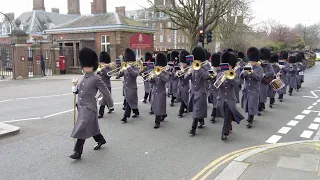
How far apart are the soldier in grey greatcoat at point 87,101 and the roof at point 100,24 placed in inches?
950

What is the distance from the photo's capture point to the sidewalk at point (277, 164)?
512 cm

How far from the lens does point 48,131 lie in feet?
27.1

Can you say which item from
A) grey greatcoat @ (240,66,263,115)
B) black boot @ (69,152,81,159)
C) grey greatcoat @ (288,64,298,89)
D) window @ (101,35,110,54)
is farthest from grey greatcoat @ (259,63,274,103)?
window @ (101,35,110,54)

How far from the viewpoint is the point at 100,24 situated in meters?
31.5

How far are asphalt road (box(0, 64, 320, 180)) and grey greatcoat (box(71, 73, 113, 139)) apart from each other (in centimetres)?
58

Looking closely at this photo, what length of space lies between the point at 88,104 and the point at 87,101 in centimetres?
6

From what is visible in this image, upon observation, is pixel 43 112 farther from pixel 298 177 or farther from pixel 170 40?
pixel 170 40

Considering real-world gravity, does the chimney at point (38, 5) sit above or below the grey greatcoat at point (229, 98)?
above

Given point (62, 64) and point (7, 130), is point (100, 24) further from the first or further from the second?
point (7, 130)

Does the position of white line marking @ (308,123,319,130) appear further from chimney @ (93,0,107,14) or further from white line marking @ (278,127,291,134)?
chimney @ (93,0,107,14)

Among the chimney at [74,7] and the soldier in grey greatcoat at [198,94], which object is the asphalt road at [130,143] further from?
the chimney at [74,7]

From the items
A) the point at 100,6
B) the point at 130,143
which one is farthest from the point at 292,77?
the point at 100,6

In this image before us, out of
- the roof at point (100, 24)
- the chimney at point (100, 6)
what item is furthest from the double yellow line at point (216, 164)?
the chimney at point (100, 6)

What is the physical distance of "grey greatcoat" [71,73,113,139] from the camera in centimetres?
616
